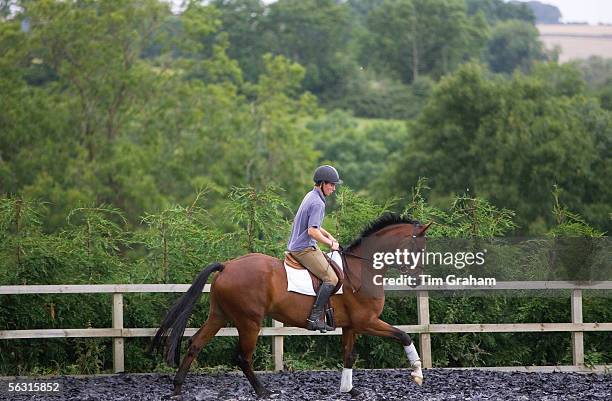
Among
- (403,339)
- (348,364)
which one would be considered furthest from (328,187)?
(348,364)

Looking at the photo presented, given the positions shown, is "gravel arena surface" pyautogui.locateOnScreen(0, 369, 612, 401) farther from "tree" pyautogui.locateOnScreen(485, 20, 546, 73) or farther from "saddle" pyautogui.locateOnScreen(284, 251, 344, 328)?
"tree" pyautogui.locateOnScreen(485, 20, 546, 73)

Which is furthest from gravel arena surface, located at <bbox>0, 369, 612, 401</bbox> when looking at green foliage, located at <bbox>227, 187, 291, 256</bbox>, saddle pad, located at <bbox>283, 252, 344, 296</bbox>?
green foliage, located at <bbox>227, 187, 291, 256</bbox>

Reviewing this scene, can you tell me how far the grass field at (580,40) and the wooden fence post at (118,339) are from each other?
251ft

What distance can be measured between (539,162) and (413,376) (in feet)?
112

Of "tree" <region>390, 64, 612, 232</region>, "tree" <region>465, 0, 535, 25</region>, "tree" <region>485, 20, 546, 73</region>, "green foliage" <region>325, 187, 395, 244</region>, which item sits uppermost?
"tree" <region>465, 0, 535, 25</region>

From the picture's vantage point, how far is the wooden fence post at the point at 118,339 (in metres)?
11.5

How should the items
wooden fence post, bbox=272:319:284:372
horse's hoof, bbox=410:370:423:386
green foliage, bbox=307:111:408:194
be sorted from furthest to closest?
1. green foliage, bbox=307:111:408:194
2. wooden fence post, bbox=272:319:284:372
3. horse's hoof, bbox=410:370:423:386

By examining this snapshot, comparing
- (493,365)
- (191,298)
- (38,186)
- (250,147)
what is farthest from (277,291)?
(250,147)

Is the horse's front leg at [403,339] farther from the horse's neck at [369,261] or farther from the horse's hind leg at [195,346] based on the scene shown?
the horse's hind leg at [195,346]

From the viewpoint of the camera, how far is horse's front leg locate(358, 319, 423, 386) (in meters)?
10.2

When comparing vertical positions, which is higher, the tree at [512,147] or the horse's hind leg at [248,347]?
the tree at [512,147]

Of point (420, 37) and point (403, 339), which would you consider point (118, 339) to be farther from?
point (420, 37)

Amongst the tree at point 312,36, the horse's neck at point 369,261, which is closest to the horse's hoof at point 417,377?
the horse's neck at point 369,261

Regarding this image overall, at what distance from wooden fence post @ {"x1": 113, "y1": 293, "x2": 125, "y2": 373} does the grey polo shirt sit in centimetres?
234
